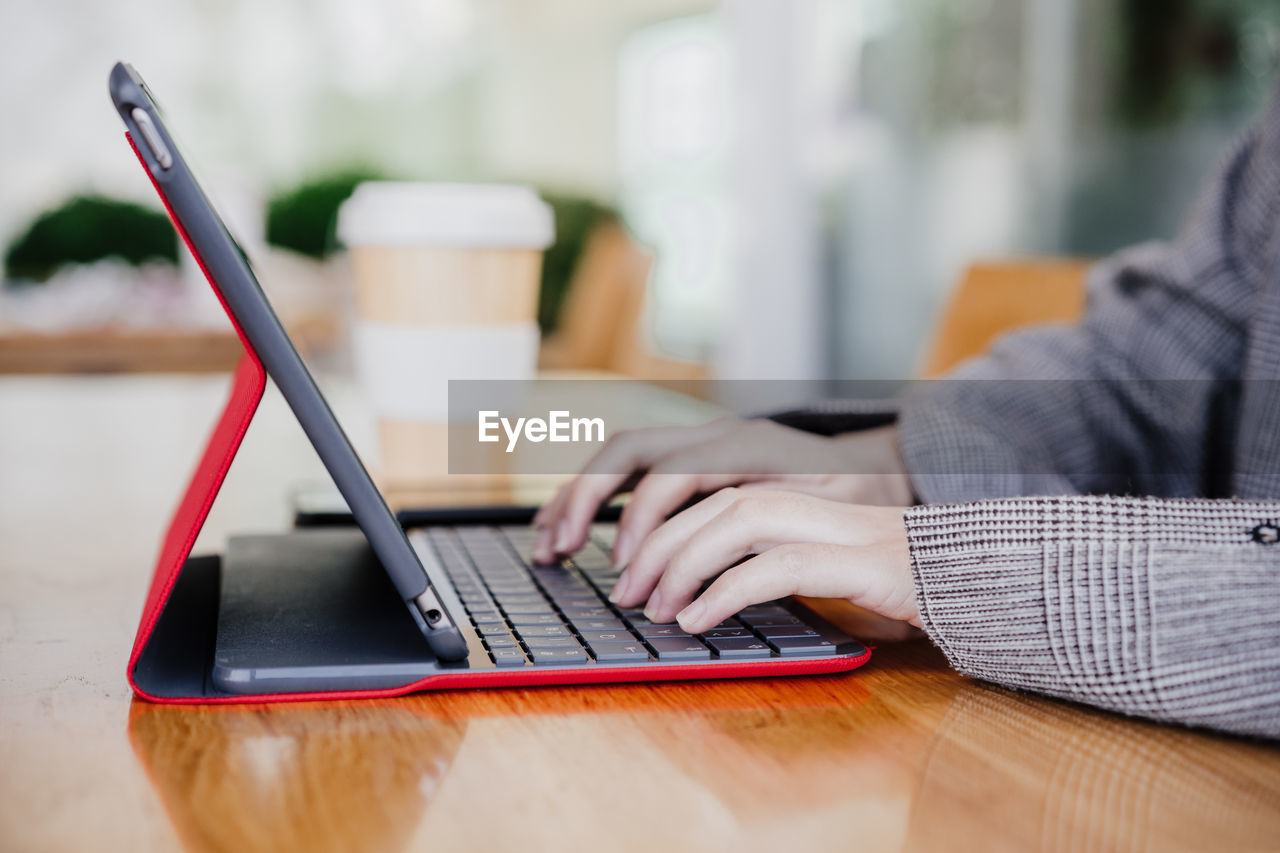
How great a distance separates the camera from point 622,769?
0.36m

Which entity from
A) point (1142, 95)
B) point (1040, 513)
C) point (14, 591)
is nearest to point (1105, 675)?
point (1040, 513)

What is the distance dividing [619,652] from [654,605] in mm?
41

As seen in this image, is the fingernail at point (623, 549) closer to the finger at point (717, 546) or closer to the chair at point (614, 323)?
the finger at point (717, 546)

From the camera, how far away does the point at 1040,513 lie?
0.43m

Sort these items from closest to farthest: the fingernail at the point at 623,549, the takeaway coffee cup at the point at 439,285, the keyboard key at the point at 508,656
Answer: the keyboard key at the point at 508,656 < the fingernail at the point at 623,549 < the takeaway coffee cup at the point at 439,285

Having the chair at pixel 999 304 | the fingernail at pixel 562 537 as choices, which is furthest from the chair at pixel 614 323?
the fingernail at pixel 562 537

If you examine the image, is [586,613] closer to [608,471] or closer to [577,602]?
[577,602]

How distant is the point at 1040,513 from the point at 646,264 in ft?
7.75

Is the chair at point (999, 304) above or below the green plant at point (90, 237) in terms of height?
above

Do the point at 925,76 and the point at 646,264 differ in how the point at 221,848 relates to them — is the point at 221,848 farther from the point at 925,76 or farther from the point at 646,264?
the point at 925,76

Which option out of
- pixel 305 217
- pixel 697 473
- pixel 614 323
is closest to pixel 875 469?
pixel 697 473

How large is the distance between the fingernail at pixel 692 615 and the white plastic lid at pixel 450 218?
0.38 metres

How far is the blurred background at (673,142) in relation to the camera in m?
2.86

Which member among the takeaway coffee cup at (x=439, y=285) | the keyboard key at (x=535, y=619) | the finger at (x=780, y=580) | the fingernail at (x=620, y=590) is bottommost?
the keyboard key at (x=535, y=619)
